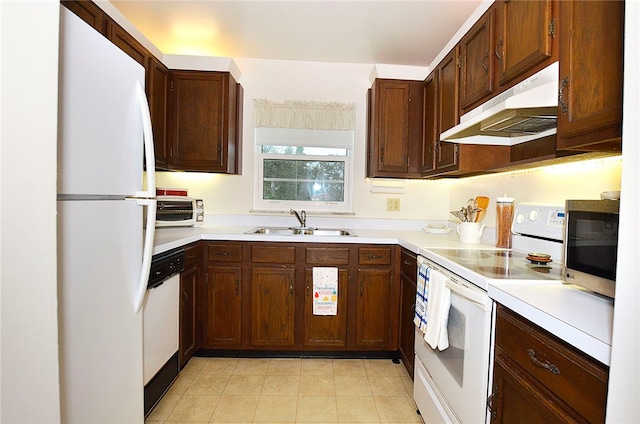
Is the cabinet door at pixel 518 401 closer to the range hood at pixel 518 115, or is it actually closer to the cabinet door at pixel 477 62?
the range hood at pixel 518 115

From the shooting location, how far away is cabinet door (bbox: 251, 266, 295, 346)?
235cm

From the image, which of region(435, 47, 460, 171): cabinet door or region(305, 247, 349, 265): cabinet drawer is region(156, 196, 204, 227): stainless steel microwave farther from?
region(435, 47, 460, 171): cabinet door

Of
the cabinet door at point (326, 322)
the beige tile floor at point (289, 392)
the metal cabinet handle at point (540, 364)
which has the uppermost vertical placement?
the metal cabinet handle at point (540, 364)

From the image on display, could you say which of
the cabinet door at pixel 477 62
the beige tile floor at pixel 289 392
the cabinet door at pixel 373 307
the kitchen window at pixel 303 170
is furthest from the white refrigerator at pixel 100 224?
the kitchen window at pixel 303 170

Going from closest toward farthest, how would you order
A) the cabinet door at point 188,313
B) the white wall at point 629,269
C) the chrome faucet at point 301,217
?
the white wall at point 629,269
the cabinet door at point 188,313
the chrome faucet at point 301,217

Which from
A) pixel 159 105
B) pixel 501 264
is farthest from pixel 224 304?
pixel 501 264

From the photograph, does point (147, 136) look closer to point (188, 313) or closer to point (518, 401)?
point (188, 313)

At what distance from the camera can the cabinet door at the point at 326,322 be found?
2.36 m

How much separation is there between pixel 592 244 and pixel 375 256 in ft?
4.82

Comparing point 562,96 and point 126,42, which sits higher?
point 126,42

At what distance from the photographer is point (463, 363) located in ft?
4.22

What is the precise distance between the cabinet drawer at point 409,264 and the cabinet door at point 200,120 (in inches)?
62.2

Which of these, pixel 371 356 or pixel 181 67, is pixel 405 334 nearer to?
pixel 371 356

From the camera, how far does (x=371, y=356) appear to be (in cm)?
243
